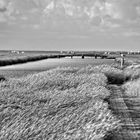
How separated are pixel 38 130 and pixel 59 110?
2045 mm

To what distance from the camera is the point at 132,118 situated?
→ 930 centimetres

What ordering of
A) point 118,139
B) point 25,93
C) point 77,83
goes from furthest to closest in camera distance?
point 77,83
point 25,93
point 118,139

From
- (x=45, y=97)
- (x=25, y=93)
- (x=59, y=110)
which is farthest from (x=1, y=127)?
(x=25, y=93)

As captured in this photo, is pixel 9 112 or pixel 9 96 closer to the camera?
pixel 9 112

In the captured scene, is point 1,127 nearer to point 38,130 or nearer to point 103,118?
point 38,130

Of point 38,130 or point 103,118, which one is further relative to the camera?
point 103,118

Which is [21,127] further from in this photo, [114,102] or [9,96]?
[114,102]

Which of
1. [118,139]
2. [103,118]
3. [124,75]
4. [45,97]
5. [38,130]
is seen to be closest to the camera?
[38,130]

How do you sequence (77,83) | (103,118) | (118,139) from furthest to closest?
(77,83)
(103,118)
(118,139)

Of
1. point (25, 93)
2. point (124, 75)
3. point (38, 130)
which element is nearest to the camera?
point (38, 130)

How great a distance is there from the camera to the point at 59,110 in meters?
8.50

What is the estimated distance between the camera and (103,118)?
24.7 feet

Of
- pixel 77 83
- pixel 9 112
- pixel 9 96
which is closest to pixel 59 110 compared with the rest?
pixel 9 112

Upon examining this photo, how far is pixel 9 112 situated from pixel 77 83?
9.76 m
